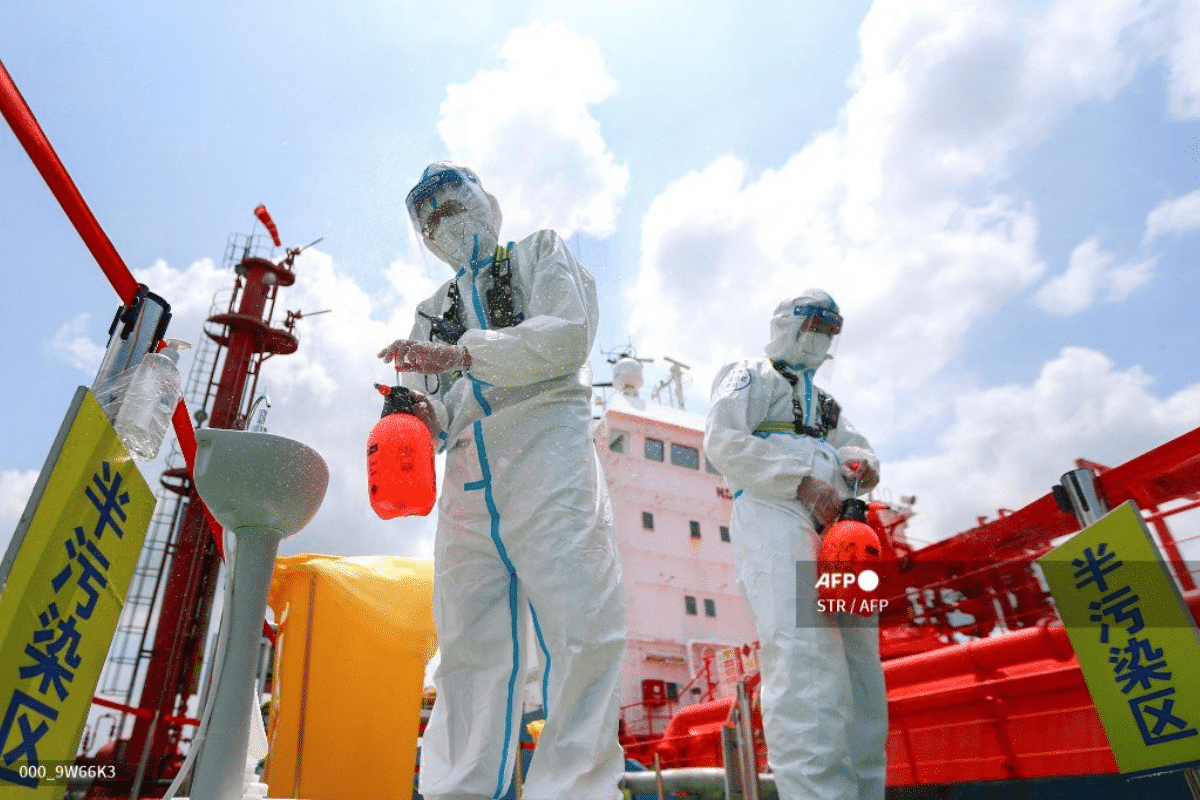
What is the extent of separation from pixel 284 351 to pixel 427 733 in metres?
15.9

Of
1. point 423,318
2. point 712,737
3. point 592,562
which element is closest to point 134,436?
point 592,562

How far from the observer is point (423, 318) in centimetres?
230

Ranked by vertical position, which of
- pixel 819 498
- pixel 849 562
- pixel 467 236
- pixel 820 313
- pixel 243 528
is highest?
pixel 820 313

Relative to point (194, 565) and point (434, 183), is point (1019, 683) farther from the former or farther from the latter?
point (194, 565)

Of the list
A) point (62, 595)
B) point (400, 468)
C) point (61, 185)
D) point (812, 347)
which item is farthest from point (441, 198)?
point (812, 347)

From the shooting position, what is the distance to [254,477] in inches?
42.1

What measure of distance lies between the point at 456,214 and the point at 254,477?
133 centimetres

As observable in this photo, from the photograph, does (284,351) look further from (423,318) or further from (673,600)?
(423,318)

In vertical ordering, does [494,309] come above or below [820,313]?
below

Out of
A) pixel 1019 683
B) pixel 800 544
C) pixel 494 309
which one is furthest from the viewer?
pixel 1019 683

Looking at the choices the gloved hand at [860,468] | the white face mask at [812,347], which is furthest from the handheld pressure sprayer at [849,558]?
the white face mask at [812,347]

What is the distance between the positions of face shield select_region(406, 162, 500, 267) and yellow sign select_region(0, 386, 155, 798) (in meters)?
1.27

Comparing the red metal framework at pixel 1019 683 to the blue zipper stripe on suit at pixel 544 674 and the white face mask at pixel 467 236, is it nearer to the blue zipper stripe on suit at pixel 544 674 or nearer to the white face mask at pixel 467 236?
the blue zipper stripe on suit at pixel 544 674

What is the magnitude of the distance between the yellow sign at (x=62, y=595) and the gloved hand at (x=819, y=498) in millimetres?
2067
